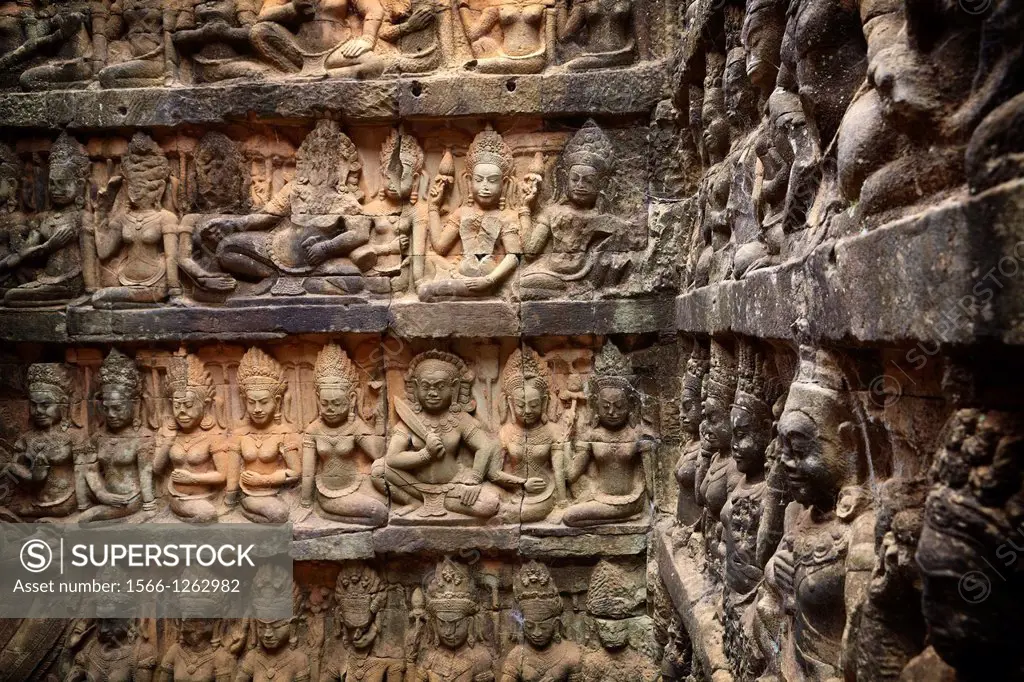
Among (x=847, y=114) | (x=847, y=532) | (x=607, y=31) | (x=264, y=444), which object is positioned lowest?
(x=264, y=444)

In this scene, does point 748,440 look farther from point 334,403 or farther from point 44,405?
point 44,405

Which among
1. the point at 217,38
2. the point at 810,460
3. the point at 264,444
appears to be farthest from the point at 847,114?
the point at 217,38

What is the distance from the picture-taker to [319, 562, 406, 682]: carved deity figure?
5.06 m

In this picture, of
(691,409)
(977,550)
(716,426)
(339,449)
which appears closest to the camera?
(977,550)

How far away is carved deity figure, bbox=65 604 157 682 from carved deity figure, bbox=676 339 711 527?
3566 mm

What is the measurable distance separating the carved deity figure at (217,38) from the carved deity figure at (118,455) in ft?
6.39

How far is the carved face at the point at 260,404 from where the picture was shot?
16.7 ft

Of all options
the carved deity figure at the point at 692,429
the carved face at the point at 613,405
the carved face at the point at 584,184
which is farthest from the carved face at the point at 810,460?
the carved face at the point at 584,184

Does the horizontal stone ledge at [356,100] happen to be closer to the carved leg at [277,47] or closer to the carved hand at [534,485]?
the carved leg at [277,47]

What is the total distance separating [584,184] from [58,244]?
11.4 feet

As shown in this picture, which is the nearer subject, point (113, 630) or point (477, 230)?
point (477, 230)

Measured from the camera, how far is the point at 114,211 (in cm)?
536

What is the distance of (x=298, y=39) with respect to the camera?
5.19m

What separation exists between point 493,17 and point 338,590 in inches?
149
